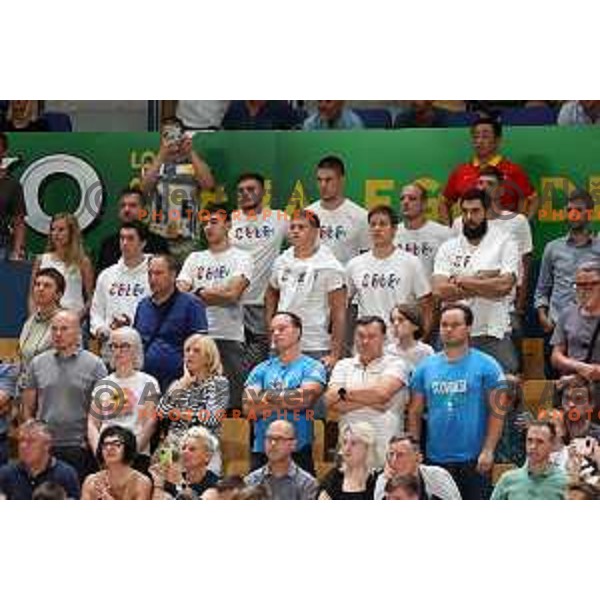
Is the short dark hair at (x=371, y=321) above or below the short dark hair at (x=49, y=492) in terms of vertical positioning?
above

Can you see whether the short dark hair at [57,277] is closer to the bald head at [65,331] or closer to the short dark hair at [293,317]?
the bald head at [65,331]

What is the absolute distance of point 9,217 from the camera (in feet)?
31.2

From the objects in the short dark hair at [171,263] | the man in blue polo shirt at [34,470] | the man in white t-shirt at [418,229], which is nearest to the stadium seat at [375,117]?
the man in white t-shirt at [418,229]

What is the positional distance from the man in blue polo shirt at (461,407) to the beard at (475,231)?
1.36ft

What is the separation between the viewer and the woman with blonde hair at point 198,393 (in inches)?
365

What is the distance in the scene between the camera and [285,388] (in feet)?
30.3

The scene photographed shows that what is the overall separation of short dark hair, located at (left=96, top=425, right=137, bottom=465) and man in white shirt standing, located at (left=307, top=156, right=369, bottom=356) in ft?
4.71

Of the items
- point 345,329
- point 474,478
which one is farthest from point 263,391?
point 474,478

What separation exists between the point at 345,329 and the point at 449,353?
555mm

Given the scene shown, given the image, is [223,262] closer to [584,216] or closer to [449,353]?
[449,353]

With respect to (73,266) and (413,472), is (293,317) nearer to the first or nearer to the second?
(413,472)

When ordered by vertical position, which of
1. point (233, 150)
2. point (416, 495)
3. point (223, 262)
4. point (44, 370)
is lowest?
point (416, 495)

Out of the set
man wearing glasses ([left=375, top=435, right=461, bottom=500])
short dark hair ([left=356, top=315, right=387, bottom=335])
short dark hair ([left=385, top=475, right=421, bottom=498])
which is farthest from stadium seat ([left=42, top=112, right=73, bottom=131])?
short dark hair ([left=385, top=475, right=421, bottom=498])

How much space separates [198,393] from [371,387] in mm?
910
